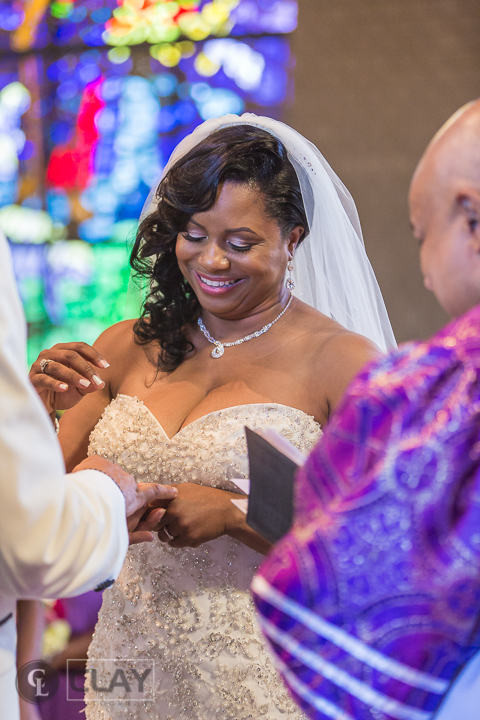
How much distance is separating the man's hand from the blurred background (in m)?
2.60

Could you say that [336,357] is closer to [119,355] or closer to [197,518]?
[197,518]

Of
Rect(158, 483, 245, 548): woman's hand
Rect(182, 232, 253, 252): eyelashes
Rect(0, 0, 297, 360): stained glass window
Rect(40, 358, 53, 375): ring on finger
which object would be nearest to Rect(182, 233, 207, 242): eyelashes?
Rect(182, 232, 253, 252): eyelashes

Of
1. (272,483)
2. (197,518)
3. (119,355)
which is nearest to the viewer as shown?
(272,483)

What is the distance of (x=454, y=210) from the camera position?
0.72m

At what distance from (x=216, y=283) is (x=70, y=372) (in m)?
0.47

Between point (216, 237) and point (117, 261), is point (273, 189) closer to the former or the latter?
point (216, 237)

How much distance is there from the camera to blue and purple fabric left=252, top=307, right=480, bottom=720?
1.94 feet

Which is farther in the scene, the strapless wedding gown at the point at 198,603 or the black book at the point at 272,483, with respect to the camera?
the strapless wedding gown at the point at 198,603

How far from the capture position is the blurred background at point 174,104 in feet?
12.7

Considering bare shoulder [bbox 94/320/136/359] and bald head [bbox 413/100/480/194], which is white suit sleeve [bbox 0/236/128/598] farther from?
bare shoulder [bbox 94/320/136/359]
